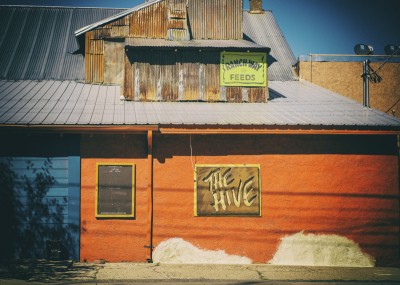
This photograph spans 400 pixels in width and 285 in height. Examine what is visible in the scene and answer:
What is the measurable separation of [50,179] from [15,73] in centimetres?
528

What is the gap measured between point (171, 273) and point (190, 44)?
7.09m

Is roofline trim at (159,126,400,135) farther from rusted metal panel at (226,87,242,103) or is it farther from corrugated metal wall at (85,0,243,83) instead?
corrugated metal wall at (85,0,243,83)

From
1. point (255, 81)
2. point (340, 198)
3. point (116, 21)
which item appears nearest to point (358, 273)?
point (340, 198)

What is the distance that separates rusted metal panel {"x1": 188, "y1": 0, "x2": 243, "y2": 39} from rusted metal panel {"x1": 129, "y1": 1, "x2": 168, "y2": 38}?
3.64 ft

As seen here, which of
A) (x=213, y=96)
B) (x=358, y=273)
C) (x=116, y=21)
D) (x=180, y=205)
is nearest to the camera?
(x=358, y=273)

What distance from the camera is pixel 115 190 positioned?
898 centimetres

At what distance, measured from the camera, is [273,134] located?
371 inches

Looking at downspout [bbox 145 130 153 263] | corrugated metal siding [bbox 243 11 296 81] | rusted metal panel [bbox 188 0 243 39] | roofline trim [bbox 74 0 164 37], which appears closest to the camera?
downspout [bbox 145 130 153 263]

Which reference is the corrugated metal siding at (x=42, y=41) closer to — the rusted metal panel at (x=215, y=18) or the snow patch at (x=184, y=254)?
the rusted metal panel at (x=215, y=18)

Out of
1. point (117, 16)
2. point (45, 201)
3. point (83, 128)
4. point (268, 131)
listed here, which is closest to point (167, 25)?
point (117, 16)

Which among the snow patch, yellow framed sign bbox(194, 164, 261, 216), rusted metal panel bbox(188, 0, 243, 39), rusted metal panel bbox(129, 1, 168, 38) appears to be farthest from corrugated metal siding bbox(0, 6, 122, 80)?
the snow patch

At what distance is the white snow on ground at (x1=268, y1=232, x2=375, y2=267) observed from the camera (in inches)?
360

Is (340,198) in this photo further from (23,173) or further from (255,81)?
(23,173)

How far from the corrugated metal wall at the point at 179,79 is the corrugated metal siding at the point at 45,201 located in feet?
10.5
